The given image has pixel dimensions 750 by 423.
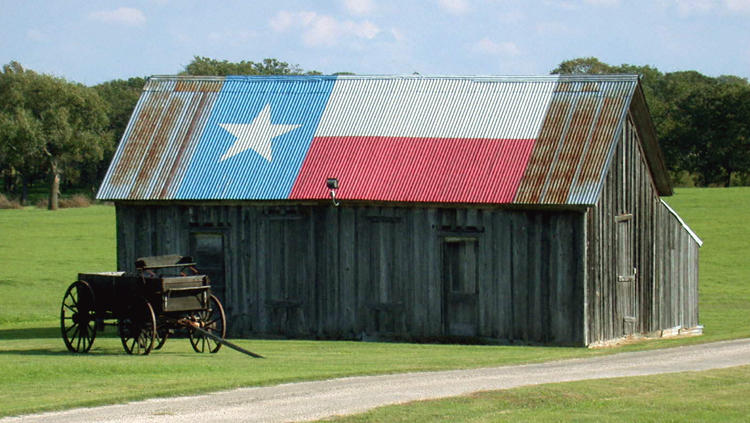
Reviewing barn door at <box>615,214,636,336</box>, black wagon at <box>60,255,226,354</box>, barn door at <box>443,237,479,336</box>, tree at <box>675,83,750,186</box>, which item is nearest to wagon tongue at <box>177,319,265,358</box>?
black wagon at <box>60,255,226,354</box>

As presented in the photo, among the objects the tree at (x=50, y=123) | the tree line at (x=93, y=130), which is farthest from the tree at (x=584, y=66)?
the tree at (x=50, y=123)

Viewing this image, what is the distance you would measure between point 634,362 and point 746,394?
4412 millimetres

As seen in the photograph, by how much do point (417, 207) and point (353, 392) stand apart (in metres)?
11.7

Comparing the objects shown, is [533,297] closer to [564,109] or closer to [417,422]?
[564,109]

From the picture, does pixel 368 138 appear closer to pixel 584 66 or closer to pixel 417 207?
pixel 417 207

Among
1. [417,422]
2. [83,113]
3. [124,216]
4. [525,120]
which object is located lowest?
[417,422]

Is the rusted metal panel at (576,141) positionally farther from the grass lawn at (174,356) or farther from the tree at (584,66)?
the tree at (584,66)

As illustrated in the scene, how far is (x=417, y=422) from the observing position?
14.8m

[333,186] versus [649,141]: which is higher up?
[649,141]

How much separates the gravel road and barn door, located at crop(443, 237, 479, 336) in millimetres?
6054

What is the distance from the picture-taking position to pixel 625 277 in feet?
96.3

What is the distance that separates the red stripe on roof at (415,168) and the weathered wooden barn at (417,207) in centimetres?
4

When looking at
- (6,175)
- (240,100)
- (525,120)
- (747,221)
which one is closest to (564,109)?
(525,120)

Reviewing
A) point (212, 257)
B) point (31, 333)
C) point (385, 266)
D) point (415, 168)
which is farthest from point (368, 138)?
point (31, 333)
